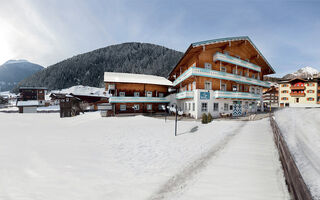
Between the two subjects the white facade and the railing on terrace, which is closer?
the white facade

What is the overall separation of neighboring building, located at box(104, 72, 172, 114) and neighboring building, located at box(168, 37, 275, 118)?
479 centimetres

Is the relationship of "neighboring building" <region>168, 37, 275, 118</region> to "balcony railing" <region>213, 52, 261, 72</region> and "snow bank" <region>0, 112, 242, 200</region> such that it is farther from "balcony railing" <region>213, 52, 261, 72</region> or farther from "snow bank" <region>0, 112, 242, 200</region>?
"snow bank" <region>0, 112, 242, 200</region>

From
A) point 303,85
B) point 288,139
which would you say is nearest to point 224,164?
point 288,139

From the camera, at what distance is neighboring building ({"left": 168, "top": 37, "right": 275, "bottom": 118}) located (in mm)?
17688

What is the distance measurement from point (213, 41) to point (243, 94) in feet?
33.3

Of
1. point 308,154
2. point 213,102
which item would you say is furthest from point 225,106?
point 308,154

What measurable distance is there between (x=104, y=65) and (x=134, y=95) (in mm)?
113032

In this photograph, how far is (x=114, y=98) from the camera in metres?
20.8

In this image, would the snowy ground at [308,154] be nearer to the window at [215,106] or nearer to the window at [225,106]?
the window at [215,106]

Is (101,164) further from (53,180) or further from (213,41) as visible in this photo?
(213,41)

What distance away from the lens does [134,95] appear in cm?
2306

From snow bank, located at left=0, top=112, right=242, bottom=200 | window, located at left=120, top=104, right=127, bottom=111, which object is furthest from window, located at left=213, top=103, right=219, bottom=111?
window, located at left=120, top=104, right=127, bottom=111

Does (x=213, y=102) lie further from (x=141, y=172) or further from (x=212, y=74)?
(x=141, y=172)

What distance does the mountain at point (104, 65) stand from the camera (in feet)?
327
